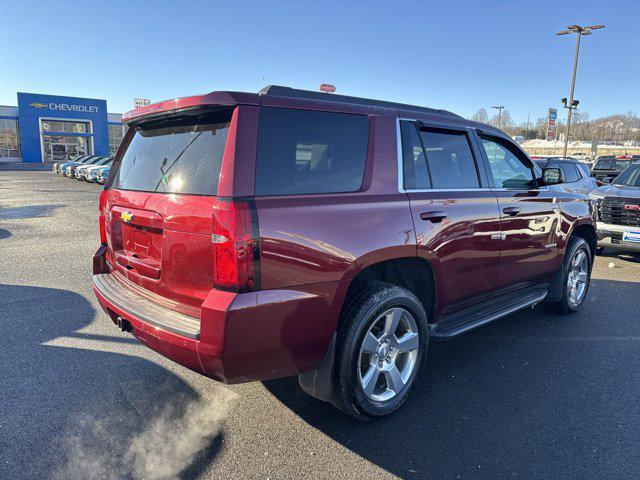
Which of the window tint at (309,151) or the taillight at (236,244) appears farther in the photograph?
the window tint at (309,151)

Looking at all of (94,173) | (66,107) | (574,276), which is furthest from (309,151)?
(66,107)

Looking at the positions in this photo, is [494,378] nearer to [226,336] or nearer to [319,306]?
[319,306]

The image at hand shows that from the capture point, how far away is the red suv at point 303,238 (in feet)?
7.88

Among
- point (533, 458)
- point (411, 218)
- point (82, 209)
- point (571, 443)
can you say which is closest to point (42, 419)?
point (411, 218)

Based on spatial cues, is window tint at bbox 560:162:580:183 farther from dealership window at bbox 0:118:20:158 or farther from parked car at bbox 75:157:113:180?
dealership window at bbox 0:118:20:158

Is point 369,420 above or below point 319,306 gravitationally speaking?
below

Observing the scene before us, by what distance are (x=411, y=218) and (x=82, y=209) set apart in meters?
13.3

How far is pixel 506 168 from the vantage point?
13.9ft

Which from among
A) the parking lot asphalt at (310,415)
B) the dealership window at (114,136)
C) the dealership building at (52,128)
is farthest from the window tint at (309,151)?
the dealership window at (114,136)

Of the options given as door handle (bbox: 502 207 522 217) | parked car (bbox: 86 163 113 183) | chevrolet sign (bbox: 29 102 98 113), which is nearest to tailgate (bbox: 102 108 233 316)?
door handle (bbox: 502 207 522 217)

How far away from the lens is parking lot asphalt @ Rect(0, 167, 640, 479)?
2.59 meters

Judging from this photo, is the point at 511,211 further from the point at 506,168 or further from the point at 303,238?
the point at 303,238

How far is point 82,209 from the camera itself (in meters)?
13.8

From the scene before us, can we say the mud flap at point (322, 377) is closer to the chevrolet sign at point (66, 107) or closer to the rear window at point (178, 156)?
the rear window at point (178, 156)
